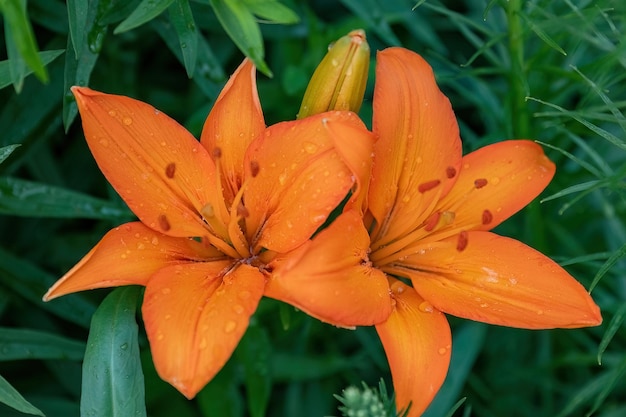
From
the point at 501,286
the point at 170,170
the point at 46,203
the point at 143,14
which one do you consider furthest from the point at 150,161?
the point at 501,286

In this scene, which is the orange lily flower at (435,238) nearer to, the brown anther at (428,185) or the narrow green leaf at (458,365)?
the brown anther at (428,185)

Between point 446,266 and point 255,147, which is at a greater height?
point 255,147

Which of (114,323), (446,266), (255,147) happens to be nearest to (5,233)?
(114,323)

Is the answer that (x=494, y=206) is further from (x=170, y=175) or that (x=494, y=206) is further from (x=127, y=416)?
(x=127, y=416)

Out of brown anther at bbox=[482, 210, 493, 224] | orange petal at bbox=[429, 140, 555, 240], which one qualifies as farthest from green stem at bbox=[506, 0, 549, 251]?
brown anther at bbox=[482, 210, 493, 224]

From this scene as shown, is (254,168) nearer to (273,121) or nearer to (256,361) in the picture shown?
(256,361)
